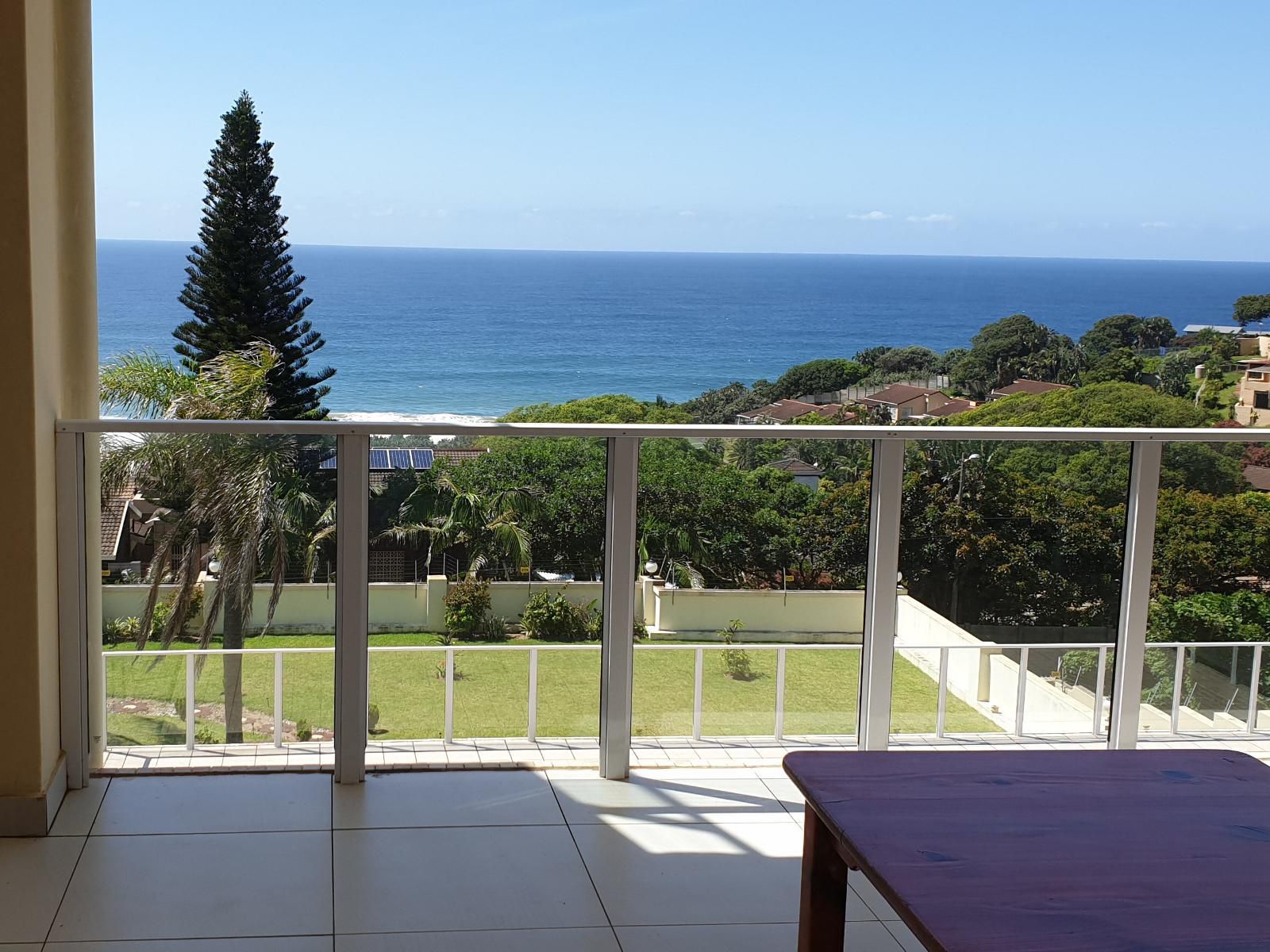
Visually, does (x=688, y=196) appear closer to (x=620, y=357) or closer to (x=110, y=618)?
(x=620, y=357)

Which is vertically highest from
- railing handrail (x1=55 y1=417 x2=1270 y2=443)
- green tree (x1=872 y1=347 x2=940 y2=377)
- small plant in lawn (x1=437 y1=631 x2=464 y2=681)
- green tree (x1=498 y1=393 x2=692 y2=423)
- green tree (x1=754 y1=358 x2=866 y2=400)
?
railing handrail (x1=55 y1=417 x2=1270 y2=443)

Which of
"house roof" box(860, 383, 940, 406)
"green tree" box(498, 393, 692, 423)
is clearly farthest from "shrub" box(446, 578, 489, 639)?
"house roof" box(860, 383, 940, 406)

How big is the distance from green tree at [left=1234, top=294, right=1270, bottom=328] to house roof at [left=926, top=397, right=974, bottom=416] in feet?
31.3

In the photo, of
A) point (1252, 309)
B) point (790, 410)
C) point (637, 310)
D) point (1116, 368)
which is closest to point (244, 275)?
point (790, 410)

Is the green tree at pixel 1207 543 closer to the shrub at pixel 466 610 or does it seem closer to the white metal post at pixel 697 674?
the white metal post at pixel 697 674

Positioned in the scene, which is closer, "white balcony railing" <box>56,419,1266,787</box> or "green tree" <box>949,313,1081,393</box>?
"white balcony railing" <box>56,419,1266,787</box>

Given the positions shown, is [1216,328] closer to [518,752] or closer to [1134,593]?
[1134,593]

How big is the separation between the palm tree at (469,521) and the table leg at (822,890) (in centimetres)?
137

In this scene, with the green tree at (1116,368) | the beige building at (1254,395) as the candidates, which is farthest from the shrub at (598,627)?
the green tree at (1116,368)

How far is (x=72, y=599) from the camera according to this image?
2.72 metres

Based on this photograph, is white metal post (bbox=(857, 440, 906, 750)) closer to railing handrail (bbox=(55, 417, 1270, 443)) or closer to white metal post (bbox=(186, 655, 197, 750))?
railing handrail (bbox=(55, 417, 1270, 443))

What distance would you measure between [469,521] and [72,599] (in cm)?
93

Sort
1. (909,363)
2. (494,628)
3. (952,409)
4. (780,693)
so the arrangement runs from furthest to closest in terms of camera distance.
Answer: (909,363) → (952,409) → (780,693) → (494,628)

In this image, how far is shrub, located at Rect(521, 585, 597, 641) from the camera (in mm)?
2961
